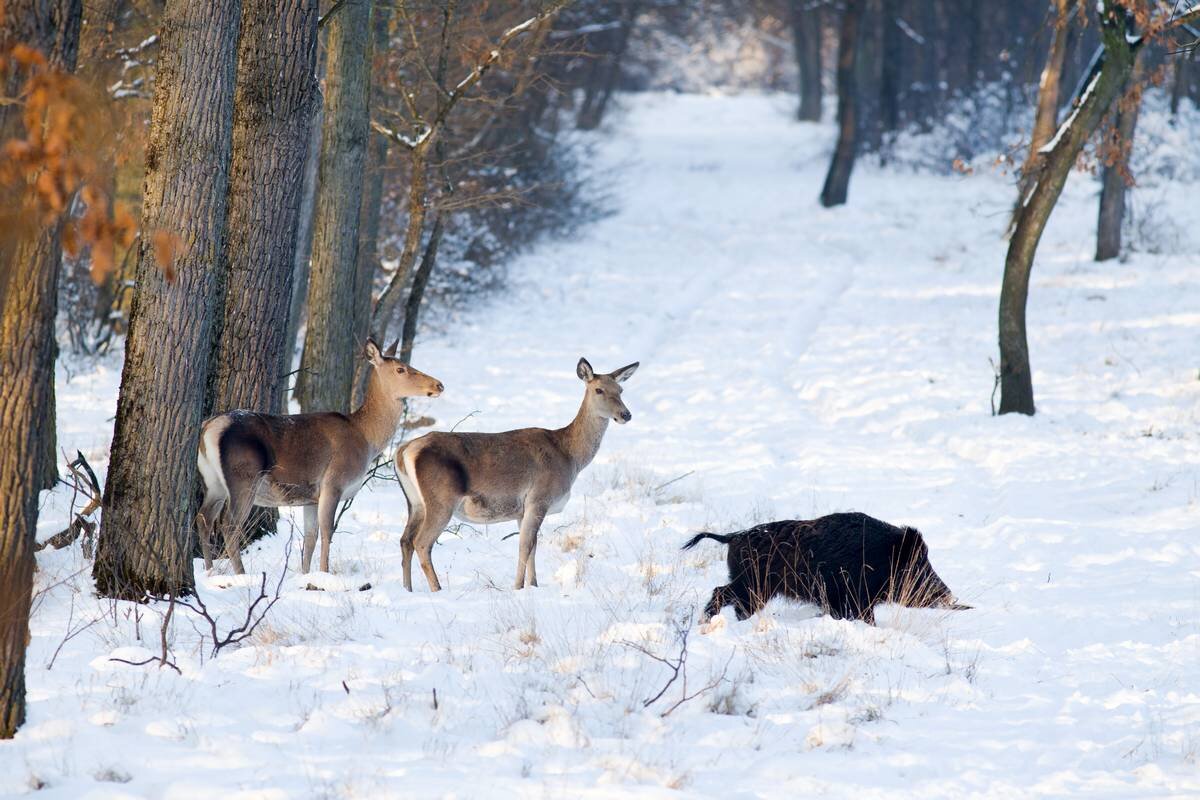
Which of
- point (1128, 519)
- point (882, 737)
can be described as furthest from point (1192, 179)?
point (882, 737)

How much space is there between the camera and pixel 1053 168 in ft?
45.1

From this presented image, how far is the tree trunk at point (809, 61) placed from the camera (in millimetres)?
43812

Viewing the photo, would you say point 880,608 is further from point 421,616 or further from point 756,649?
point 421,616

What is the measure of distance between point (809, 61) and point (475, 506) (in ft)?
133

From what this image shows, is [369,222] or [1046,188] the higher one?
[1046,188]

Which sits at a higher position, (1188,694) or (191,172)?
(191,172)

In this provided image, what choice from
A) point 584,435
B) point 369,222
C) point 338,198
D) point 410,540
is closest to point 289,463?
point 410,540

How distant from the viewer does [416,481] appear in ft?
25.7

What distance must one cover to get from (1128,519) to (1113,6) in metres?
6.21

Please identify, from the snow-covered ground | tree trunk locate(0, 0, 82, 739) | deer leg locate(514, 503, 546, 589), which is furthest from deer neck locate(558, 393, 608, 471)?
tree trunk locate(0, 0, 82, 739)

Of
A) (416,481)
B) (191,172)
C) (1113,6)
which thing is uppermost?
(1113,6)

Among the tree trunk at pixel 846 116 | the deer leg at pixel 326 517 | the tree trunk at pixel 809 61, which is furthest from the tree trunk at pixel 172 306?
the tree trunk at pixel 809 61

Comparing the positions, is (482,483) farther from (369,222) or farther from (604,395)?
(369,222)

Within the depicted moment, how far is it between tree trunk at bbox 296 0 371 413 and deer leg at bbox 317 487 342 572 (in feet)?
8.46
